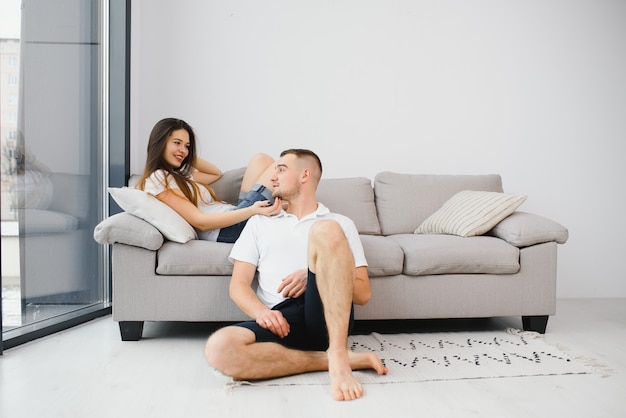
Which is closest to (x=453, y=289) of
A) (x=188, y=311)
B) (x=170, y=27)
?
(x=188, y=311)

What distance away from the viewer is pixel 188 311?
2.86 m

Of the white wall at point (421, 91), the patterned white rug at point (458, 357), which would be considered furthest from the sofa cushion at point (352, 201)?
the patterned white rug at point (458, 357)

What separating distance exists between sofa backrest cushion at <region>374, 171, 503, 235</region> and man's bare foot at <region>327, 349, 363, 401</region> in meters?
1.55

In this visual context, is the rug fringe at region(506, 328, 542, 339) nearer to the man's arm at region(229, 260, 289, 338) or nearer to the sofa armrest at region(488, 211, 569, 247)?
the sofa armrest at region(488, 211, 569, 247)

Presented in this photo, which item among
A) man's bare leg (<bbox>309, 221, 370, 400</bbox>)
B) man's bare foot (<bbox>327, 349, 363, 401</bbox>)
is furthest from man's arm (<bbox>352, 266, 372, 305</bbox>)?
man's bare foot (<bbox>327, 349, 363, 401</bbox>)

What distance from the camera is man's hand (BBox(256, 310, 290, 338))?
7.44 feet

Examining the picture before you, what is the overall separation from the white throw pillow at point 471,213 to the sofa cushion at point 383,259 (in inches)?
18.0

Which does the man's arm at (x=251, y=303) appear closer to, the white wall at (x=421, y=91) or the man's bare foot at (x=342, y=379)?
the man's bare foot at (x=342, y=379)

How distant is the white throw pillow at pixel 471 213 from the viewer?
3207 millimetres

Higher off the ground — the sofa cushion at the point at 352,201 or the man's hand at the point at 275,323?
the sofa cushion at the point at 352,201

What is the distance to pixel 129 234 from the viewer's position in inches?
110

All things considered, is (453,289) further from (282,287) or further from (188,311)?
(188,311)

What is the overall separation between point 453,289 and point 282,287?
1.05m

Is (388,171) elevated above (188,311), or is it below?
above
